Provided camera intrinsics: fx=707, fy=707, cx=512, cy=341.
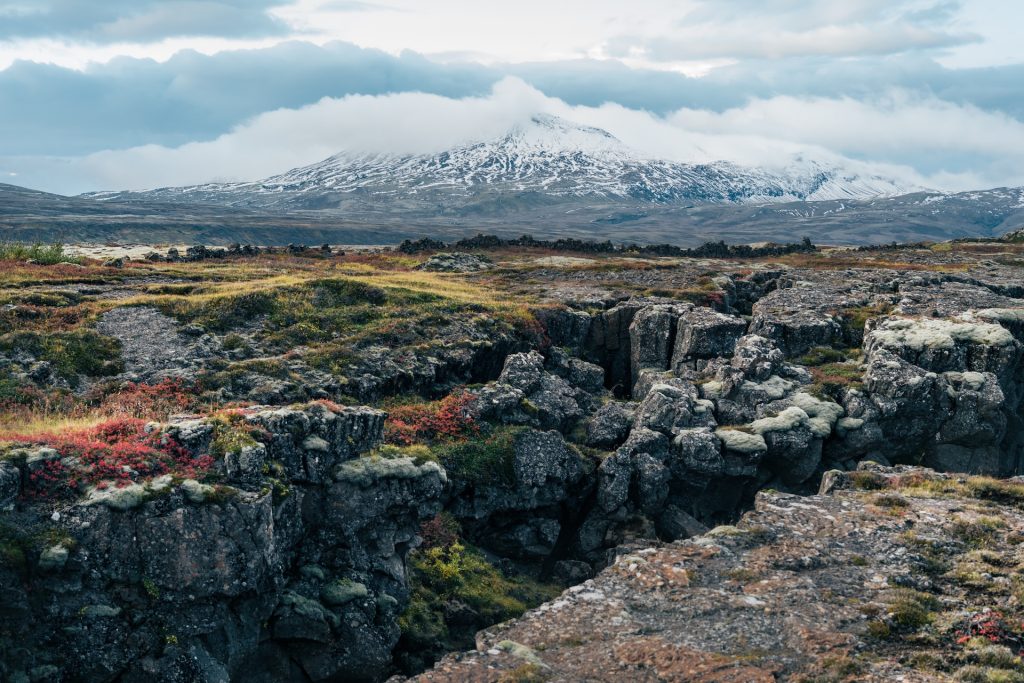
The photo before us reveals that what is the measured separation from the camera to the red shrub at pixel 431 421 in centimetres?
3359

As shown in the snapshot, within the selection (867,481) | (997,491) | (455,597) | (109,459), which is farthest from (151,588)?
(997,491)

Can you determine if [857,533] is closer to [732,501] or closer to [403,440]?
[732,501]

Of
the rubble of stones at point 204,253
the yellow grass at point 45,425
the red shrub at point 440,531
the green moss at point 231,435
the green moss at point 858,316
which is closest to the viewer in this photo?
the green moss at point 231,435

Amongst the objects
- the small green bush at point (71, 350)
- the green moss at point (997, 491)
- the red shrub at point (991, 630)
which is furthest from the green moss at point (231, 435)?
the green moss at point (997, 491)

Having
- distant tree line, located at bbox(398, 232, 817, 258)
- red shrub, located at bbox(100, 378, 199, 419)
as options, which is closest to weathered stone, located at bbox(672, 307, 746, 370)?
red shrub, located at bbox(100, 378, 199, 419)

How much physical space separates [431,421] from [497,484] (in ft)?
15.7

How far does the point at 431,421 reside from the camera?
1398 inches

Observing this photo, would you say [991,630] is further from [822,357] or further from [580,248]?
[580,248]

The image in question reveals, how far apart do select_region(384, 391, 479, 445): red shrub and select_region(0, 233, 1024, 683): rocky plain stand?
168mm

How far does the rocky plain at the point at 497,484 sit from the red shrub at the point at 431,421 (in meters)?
0.17

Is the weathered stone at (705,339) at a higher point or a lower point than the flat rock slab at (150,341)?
lower

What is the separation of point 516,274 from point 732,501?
46376mm

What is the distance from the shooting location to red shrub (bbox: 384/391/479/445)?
33.6 m

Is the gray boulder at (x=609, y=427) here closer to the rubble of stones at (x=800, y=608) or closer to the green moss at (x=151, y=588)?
the rubble of stones at (x=800, y=608)
